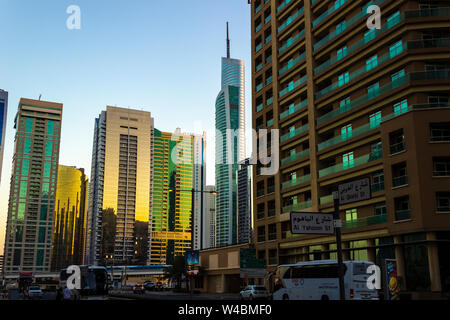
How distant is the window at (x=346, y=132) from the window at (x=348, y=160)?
1.95 meters

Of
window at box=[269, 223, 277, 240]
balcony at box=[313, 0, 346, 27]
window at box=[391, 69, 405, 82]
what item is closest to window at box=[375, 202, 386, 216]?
window at box=[391, 69, 405, 82]

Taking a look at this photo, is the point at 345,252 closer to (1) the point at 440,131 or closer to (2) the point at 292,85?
(1) the point at 440,131

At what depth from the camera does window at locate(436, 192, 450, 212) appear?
4016cm

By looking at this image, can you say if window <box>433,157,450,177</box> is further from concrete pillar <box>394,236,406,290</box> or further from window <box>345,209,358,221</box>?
window <box>345,209,358,221</box>

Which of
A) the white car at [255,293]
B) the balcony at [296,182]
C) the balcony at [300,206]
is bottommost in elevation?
the white car at [255,293]

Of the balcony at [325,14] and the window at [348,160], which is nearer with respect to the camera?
the window at [348,160]

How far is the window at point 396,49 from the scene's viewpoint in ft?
154

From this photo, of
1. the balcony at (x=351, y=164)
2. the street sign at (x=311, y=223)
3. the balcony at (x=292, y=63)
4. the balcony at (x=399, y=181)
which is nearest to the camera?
the street sign at (x=311, y=223)

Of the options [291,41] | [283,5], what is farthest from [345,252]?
[283,5]

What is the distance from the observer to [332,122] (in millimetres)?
55781

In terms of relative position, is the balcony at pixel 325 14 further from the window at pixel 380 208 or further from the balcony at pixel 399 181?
the window at pixel 380 208

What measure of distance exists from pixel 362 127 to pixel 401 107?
17.2 feet

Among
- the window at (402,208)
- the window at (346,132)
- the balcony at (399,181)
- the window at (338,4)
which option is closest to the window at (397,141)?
the balcony at (399,181)
